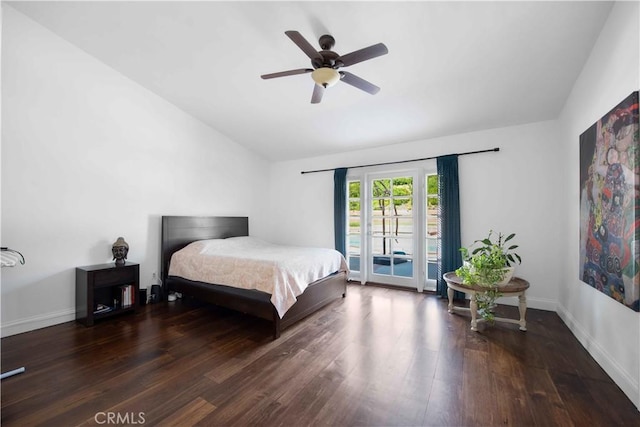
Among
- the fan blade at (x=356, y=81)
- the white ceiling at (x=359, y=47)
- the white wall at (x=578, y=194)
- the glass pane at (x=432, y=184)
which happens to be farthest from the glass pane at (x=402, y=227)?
the fan blade at (x=356, y=81)

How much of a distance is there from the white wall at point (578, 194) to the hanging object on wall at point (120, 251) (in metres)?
4.82

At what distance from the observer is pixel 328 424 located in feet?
5.04

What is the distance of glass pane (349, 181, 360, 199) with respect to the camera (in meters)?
4.99

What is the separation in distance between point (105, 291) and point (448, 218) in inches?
185

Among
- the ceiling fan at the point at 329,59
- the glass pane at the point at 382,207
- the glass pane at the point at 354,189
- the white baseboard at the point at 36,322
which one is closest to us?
the ceiling fan at the point at 329,59

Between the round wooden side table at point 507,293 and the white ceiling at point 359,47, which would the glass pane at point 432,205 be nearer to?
the white ceiling at point 359,47

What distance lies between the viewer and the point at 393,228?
4.61 m

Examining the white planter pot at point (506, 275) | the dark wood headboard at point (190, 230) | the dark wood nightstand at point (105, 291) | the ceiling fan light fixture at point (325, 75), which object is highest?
the ceiling fan light fixture at point (325, 75)

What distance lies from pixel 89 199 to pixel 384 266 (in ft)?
14.3

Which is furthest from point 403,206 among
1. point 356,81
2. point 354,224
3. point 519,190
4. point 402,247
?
point 356,81

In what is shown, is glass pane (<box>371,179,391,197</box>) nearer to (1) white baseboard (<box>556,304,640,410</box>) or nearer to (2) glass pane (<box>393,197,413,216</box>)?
(2) glass pane (<box>393,197,413,216</box>)

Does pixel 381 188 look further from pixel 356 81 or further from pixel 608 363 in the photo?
pixel 608 363
